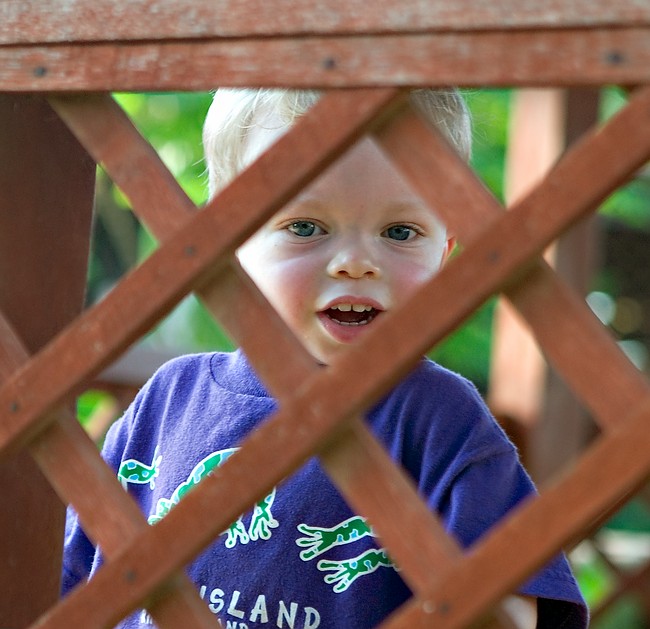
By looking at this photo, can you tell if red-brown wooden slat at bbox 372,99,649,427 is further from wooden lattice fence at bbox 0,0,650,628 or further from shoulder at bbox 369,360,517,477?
shoulder at bbox 369,360,517,477

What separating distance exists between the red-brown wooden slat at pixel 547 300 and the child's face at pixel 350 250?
1.94 feet

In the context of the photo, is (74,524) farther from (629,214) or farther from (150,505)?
(629,214)

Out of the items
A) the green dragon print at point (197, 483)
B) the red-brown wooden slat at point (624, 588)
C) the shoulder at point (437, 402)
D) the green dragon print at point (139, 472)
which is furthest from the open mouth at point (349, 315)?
the red-brown wooden slat at point (624, 588)

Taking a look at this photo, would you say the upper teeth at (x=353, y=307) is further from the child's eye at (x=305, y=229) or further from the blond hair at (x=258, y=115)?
the blond hair at (x=258, y=115)

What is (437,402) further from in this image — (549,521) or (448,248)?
(549,521)

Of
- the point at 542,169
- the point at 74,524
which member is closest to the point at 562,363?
the point at 74,524

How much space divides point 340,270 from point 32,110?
54 centimetres

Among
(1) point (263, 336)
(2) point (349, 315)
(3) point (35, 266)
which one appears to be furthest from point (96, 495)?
(2) point (349, 315)

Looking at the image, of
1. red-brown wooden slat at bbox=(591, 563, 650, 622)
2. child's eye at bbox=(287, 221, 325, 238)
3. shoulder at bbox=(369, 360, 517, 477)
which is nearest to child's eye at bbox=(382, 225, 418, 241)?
child's eye at bbox=(287, 221, 325, 238)

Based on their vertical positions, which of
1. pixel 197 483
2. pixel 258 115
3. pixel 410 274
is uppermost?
pixel 258 115

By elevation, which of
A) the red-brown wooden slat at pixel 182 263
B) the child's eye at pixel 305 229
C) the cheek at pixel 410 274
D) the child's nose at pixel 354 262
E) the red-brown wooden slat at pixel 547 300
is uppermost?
the child's eye at pixel 305 229

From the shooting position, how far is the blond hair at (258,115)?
6.40 feet

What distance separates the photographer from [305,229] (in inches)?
76.8

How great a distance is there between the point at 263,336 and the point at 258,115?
0.76m
